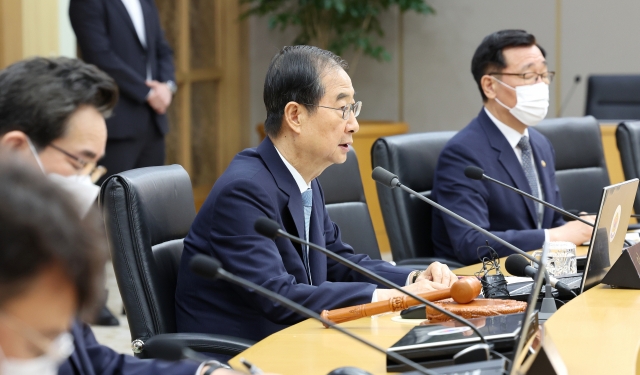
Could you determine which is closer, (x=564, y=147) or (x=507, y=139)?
(x=507, y=139)

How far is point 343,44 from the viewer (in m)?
5.82

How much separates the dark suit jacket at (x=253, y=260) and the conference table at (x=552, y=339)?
0.37 feet

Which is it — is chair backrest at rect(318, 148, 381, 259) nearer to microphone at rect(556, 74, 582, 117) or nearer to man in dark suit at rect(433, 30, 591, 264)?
man in dark suit at rect(433, 30, 591, 264)

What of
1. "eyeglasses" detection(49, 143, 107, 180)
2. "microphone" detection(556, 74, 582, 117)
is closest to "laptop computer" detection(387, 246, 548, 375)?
"eyeglasses" detection(49, 143, 107, 180)

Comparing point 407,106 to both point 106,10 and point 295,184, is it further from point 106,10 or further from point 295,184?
point 295,184

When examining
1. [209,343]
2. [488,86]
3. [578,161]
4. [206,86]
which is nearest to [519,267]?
[209,343]

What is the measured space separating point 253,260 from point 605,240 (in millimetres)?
815

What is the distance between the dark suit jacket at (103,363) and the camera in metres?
1.37

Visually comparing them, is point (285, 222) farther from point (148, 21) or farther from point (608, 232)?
point (148, 21)

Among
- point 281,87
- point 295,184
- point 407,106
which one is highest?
point 281,87

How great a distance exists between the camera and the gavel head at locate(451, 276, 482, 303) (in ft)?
5.78

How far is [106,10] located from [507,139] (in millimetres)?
1965

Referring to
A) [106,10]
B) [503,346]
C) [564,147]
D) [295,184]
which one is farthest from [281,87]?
[106,10]

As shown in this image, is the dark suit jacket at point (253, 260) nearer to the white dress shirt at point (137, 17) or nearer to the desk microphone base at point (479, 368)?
the desk microphone base at point (479, 368)
